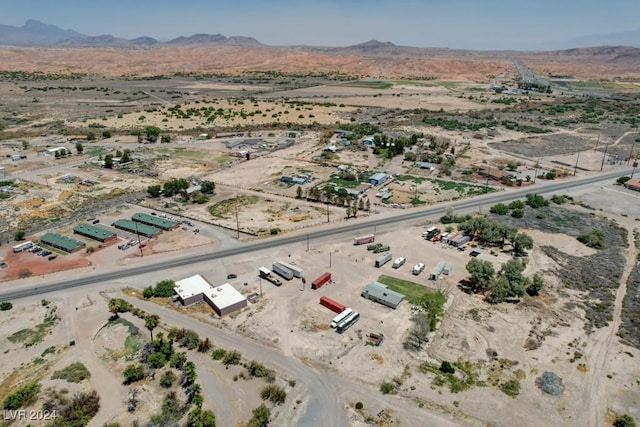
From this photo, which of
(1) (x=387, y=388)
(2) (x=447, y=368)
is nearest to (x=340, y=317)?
(1) (x=387, y=388)

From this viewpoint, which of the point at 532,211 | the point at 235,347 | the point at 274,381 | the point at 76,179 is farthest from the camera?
the point at 76,179

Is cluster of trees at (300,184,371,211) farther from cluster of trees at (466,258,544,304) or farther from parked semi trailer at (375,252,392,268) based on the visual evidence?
cluster of trees at (466,258,544,304)

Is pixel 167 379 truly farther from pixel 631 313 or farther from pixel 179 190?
pixel 179 190

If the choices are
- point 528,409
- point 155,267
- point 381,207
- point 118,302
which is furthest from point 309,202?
point 528,409

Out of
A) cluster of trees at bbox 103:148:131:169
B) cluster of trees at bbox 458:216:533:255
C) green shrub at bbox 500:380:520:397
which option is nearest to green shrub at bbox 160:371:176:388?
green shrub at bbox 500:380:520:397

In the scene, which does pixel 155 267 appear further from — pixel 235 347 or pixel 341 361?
pixel 341 361

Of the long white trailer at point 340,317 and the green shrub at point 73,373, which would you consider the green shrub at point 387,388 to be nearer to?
the long white trailer at point 340,317
